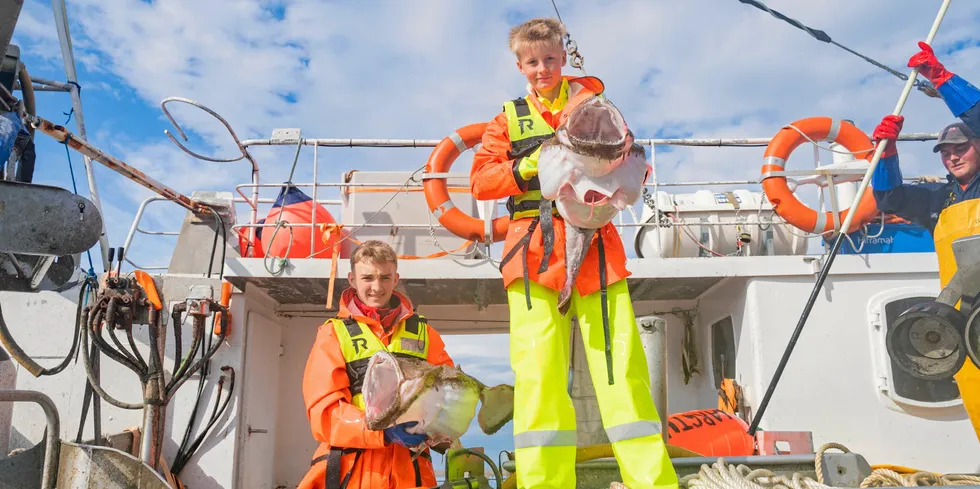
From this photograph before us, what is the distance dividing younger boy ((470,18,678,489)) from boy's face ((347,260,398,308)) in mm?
656

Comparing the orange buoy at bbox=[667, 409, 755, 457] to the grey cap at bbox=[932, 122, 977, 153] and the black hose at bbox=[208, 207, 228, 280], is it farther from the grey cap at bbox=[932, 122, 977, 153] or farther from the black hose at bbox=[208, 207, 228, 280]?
the black hose at bbox=[208, 207, 228, 280]

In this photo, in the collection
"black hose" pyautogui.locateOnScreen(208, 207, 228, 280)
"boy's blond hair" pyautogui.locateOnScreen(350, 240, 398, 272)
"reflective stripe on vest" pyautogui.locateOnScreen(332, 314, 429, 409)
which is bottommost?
"reflective stripe on vest" pyautogui.locateOnScreen(332, 314, 429, 409)

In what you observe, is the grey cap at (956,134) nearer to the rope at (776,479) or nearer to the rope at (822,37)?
the rope at (822,37)

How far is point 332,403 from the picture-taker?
257cm

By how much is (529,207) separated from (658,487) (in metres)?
1.10

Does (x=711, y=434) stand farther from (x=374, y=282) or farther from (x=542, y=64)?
(x=542, y=64)

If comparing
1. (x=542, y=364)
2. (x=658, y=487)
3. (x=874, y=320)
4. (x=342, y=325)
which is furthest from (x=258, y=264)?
(x=874, y=320)

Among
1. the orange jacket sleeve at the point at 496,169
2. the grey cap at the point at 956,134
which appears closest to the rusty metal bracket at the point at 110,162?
the orange jacket sleeve at the point at 496,169

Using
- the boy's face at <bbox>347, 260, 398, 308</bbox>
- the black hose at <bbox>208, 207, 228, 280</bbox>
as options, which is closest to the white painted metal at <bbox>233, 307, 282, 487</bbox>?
the black hose at <bbox>208, 207, 228, 280</bbox>

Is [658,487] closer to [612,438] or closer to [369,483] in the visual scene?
[612,438]

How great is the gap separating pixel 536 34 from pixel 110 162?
4.40 metres

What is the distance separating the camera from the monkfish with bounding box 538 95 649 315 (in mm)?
2018

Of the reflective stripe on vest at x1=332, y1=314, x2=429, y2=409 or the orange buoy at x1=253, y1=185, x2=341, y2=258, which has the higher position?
the orange buoy at x1=253, y1=185, x2=341, y2=258

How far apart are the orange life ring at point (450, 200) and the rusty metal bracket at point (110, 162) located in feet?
7.33
